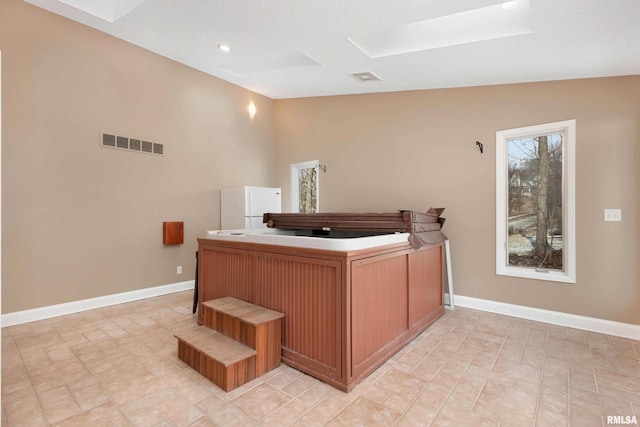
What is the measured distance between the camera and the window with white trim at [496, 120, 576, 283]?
3457 mm

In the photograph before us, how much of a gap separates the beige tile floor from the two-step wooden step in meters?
0.08

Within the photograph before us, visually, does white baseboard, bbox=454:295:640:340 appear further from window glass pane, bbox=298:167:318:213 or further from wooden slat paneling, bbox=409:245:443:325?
window glass pane, bbox=298:167:318:213

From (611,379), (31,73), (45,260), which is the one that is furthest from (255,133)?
(611,379)

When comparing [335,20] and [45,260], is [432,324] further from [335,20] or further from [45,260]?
[45,260]

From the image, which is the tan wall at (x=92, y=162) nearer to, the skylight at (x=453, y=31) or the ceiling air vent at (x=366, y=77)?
the ceiling air vent at (x=366, y=77)

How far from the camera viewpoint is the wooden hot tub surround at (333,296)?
2.23 m

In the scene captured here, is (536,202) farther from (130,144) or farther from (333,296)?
(130,144)

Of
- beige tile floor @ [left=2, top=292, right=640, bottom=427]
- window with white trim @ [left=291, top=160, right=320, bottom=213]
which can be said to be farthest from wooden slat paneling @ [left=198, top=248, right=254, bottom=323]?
window with white trim @ [left=291, top=160, right=320, bottom=213]

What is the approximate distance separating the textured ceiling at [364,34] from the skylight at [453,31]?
0.06 metres

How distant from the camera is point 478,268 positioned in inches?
159

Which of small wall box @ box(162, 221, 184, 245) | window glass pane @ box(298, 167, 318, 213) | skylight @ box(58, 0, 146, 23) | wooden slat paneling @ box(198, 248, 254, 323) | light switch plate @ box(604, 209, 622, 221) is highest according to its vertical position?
skylight @ box(58, 0, 146, 23)

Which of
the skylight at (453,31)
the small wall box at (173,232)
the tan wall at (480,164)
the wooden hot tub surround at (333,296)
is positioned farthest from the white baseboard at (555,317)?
the small wall box at (173,232)

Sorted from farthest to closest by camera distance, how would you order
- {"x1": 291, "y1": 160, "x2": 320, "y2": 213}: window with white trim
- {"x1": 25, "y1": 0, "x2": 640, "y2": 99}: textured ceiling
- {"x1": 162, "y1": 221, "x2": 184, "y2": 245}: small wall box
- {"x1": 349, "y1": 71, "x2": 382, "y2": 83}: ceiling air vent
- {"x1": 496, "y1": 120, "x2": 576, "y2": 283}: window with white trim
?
{"x1": 291, "y1": 160, "x2": 320, "y2": 213}: window with white trim
{"x1": 162, "y1": 221, "x2": 184, "y2": 245}: small wall box
{"x1": 349, "y1": 71, "x2": 382, "y2": 83}: ceiling air vent
{"x1": 496, "y1": 120, "x2": 576, "y2": 283}: window with white trim
{"x1": 25, "y1": 0, "x2": 640, "y2": 99}: textured ceiling

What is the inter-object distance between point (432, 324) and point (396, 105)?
3131 mm
